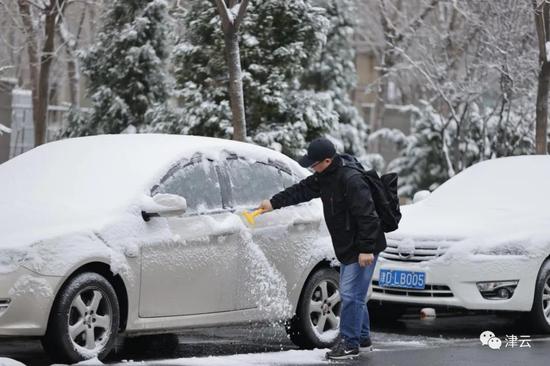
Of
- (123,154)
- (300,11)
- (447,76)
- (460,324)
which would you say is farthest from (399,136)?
(123,154)

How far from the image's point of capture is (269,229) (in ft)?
30.0

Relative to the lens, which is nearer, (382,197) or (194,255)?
(194,255)

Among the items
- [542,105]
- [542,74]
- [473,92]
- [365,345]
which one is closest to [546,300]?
[365,345]

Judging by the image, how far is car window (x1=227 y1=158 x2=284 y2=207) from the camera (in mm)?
9125

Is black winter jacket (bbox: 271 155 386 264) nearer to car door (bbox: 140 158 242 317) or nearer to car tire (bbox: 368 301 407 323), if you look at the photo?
car door (bbox: 140 158 242 317)

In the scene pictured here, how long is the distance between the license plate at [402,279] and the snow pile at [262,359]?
1.95 meters

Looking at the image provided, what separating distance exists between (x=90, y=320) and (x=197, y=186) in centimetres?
150

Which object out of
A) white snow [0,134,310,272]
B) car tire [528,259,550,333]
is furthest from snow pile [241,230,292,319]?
car tire [528,259,550,333]

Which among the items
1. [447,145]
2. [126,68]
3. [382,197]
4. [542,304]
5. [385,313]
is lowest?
[385,313]

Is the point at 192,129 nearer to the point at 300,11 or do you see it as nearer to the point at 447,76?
the point at 300,11

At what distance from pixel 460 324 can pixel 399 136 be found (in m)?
12.9

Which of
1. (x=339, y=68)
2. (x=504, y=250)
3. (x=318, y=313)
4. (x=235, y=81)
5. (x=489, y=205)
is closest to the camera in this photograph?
(x=318, y=313)

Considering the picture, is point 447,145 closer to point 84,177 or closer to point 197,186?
point 197,186

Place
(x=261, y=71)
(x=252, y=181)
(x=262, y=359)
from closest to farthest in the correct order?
(x=262, y=359) → (x=252, y=181) → (x=261, y=71)
